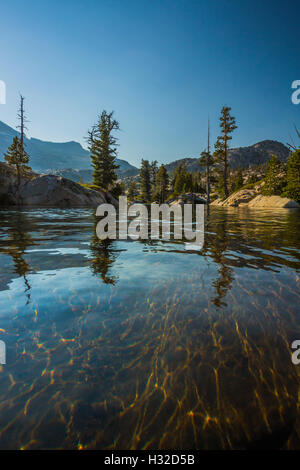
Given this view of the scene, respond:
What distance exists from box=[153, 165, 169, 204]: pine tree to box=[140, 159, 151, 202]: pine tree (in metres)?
2.39

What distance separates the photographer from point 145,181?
63.0m

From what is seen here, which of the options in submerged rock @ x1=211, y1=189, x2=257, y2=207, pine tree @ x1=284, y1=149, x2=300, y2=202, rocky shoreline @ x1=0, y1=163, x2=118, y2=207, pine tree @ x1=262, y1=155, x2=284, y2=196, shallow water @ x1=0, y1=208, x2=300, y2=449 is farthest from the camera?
submerged rock @ x1=211, y1=189, x2=257, y2=207

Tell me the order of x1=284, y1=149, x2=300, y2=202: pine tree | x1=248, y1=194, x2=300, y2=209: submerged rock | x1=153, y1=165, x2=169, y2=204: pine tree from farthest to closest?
x1=153, y1=165, x2=169, y2=204: pine tree, x1=284, y1=149, x2=300, y2=202: pine tree, x1=248, y1=194, x2=300, y2=209: submerged rock

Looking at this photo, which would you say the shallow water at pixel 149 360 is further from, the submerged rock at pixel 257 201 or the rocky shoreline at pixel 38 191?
the submerged rock at pixel 257 201

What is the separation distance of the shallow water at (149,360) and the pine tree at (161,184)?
5833 centimetres

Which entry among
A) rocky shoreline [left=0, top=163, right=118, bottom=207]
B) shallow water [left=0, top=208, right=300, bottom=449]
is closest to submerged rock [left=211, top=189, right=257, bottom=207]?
rocky shoreline [left=0, top=163, right=118, bottom=207]

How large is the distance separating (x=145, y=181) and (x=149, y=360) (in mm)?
63500

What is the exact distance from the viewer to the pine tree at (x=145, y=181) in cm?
6322

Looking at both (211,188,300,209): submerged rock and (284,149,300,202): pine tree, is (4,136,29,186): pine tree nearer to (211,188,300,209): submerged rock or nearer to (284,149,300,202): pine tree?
(211,188,300,209): submerged rock

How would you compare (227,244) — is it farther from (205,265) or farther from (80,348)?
(80,348)

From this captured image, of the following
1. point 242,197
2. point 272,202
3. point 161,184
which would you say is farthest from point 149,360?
point 161,184

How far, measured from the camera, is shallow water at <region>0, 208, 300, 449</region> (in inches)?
51.3

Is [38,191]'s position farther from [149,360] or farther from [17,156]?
[149,360]

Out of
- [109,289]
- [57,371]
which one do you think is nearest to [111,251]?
[109,289]
